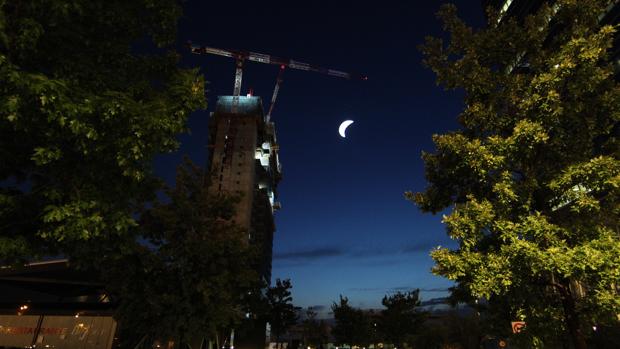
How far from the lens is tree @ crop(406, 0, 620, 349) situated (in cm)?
770

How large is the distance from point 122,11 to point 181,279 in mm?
10844

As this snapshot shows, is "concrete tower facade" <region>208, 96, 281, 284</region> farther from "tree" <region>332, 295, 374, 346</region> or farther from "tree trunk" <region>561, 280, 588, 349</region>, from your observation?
"tree trunk" <region>561, 280, 588, 349</region>

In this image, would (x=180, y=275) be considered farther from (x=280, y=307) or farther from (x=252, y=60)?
(x=252, y=60)

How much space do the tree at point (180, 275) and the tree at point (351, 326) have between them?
123 ft

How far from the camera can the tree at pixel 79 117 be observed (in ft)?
17.2

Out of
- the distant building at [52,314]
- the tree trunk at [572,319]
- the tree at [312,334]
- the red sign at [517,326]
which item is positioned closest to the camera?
the tree trunk at [572,319]

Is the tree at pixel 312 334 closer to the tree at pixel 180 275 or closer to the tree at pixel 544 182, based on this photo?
the tree at pixel 180 275

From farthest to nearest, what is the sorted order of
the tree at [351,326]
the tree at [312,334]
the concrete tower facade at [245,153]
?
the concrete tower facade at [245,153] → the tree at [312,334] → the tree at [351,326]

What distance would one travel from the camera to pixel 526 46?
32.3ft

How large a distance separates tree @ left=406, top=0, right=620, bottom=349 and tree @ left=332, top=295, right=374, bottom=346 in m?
44.0

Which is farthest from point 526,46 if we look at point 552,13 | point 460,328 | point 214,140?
point 214,140

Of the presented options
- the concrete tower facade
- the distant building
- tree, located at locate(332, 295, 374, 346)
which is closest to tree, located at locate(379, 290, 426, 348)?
tree, located at locate(332, 295, 374, 346)

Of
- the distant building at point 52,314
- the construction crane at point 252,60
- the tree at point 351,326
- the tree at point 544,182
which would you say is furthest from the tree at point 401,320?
the construction crane at point 252,60

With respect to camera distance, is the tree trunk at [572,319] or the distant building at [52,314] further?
the distant building at [52,314]
